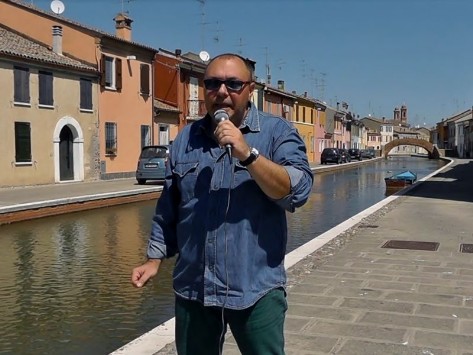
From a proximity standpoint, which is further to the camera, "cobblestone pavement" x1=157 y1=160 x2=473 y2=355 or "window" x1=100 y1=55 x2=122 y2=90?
"window" x1=100 y1=55 x2=122 y2=90

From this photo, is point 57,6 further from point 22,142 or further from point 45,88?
point 22,142

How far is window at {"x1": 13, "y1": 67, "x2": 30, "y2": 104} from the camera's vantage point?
70.1ft

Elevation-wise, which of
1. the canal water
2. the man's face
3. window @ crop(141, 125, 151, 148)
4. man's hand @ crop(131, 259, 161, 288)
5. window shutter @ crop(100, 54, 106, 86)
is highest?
window shutter @ crop(100, 54, 106, 86)

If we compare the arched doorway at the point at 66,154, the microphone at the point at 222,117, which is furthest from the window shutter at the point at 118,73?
the microphone at the point at 222,117

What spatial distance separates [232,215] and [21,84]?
21.0 m

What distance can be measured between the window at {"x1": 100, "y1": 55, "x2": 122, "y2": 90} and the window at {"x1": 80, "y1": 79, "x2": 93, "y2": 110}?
121 centimetres

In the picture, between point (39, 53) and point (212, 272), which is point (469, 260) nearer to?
point (212, 272)

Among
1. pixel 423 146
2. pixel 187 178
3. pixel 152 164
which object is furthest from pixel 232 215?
pixel 423 146

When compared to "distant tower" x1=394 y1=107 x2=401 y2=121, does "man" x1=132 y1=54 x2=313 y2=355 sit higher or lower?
lower

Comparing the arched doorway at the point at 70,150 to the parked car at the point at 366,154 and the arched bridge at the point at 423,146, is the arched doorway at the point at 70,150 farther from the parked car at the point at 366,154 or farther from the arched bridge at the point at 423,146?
the arched bridge at the point at 423,146

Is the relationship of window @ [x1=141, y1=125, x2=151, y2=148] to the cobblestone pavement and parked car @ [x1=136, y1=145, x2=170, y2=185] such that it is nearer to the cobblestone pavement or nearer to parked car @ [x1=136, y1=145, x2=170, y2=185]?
parked car @ [x1=136, y1=145, x2=170, y2=185]

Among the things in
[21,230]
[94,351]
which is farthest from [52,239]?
[94,351]

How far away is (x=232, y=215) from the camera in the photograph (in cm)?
242

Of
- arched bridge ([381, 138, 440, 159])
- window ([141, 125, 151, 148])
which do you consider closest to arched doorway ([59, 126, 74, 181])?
window ([141, 125, 151, 148])
